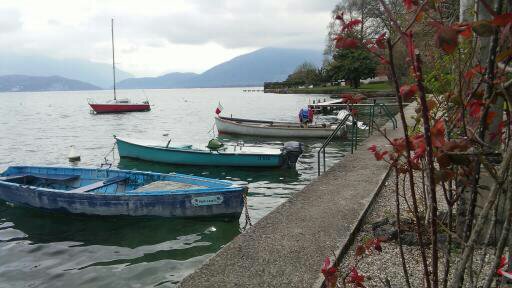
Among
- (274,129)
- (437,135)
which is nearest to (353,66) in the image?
(274,129)

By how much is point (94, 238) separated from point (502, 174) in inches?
343

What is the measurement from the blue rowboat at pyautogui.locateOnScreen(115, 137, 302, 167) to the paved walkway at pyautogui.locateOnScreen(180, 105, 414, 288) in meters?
5.86

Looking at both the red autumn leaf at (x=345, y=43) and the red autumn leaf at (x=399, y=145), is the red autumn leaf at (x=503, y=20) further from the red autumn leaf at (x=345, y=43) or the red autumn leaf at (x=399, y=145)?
the red autumn leaf at (x=399, y=145)

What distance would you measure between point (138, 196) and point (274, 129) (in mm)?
13943

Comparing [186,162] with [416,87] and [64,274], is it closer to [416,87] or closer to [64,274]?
[64,274]

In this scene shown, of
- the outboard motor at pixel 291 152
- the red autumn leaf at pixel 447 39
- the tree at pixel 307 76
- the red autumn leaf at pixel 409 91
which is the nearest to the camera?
the red autumn leaf at pixel 447 39

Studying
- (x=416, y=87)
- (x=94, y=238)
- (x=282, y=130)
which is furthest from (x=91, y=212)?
(x=282, y=130)

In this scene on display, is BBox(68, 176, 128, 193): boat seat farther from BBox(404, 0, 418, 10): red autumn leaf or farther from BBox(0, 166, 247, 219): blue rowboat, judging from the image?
BBox(404, 0, 418, 10): red autumn leaf

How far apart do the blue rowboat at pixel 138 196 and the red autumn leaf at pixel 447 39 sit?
25.8 ft

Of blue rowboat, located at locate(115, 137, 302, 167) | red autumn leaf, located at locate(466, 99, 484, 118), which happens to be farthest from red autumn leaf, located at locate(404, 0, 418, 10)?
blue rowboat, located at locate(115, 137, 302, 167)

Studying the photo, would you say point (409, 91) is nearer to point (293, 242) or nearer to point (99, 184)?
point (293, 242)

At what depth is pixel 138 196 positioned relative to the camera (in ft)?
30.2

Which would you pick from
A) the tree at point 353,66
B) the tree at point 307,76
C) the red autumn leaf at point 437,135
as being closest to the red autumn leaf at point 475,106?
the red autumn leaf at point 437,135

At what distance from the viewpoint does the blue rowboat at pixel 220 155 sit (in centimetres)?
1458
